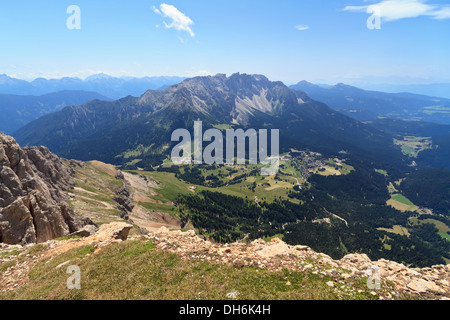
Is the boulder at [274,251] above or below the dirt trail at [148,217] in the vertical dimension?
above

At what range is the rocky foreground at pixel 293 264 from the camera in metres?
19.4

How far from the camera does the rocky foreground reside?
1938 cm

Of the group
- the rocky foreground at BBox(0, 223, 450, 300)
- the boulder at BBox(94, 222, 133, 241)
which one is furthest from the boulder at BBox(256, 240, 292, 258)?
the boulder at BBox(94, 222, 133, 241)

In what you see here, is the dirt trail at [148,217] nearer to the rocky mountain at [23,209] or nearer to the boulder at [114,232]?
the rocky mountain at [23,209]

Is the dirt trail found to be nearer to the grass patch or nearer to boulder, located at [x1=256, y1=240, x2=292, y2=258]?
the grass patch

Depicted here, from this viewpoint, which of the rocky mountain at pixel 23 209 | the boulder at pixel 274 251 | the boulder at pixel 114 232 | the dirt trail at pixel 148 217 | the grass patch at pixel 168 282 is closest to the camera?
the grass patch at pixel 168 282

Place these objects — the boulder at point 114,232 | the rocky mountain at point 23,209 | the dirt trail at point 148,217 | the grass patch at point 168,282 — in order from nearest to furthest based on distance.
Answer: the grass patch at point 168,282, the boulder at point 114,232, the rocky mountain at point 23,209, the dirt trail at point 148,217

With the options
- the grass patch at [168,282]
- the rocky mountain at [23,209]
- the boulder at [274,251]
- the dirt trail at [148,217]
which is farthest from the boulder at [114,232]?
the dirt trail at [148,217]

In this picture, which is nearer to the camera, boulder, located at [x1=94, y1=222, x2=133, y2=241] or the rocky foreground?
the rocky foreground

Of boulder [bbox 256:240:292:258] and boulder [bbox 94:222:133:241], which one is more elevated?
boulder [bbox 256:240:292:258]

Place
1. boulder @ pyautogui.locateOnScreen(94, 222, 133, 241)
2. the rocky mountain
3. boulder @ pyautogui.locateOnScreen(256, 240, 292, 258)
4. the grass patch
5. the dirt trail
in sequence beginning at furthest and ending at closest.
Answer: the dirt trail < the rocky mountain < boulder @ pyautogui.locateOnScreen(94, 222, 133, 241) < boulder @ pyautogui.locateOnScreen(256, 240, 292, 258) < the grass patch
